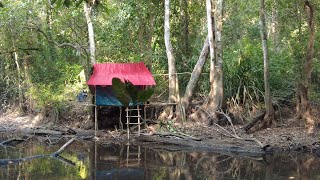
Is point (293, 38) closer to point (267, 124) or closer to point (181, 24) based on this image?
point (267, 124)

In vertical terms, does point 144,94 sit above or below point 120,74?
Answer: below

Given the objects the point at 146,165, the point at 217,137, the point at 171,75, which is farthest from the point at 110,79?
the point at 146,165

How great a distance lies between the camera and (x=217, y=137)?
1102cm

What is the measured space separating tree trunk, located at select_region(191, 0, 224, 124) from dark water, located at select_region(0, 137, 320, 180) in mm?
2525

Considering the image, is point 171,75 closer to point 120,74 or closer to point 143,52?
point 120,74

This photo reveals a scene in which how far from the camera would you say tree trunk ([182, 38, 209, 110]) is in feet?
42.1

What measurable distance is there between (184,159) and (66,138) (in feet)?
13.9

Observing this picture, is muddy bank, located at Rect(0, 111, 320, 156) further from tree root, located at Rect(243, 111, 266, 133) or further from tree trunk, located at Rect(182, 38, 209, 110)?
tree trunk, located at Rect(182, 38, 209, 110)

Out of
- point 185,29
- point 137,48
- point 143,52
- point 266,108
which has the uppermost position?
point 185,29

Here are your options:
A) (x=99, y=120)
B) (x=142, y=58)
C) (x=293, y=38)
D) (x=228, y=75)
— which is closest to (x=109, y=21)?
(x=142, y=58)

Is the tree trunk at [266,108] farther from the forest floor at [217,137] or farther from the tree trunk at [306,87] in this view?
the tree trunk at [306,87]

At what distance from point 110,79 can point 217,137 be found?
3.47m

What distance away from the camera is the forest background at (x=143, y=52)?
12.5 m

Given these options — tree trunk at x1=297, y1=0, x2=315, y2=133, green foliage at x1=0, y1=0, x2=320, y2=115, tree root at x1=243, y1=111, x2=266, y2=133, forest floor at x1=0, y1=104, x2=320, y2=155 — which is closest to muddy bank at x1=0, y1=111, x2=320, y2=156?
forest floor at x1=0, y1=104, x2=320, y2=155
